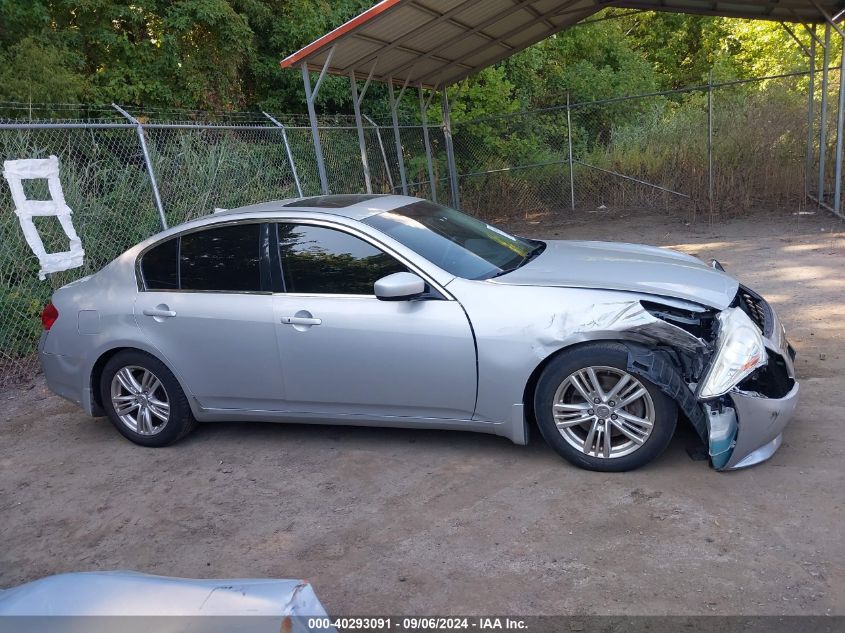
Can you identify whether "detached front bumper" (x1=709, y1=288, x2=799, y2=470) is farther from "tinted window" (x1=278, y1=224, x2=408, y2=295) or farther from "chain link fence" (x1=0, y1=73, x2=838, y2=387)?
"chain link fence" (x1=0, y1=73, x2=838, y2=387)

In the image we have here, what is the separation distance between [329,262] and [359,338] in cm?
59

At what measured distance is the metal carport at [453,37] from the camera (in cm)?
1079

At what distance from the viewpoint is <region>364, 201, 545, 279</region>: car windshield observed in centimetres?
501

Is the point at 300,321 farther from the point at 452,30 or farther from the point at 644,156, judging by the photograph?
the point at 644,156

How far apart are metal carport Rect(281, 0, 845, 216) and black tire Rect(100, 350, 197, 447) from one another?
18.7ft

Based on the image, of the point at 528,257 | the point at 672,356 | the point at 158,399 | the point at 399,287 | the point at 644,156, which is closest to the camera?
the point at 672,356

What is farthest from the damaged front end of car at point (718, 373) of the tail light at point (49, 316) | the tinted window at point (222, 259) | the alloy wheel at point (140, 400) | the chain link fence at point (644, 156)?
the chain link fence at point (644, 156)

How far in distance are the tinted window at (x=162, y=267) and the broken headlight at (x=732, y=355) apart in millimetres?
3531

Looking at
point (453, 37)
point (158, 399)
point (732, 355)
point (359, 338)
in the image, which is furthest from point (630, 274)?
point (453, 37)

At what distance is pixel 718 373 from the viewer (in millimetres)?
4176

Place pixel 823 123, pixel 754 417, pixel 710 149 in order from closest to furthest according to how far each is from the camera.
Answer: pixel 754 417 → pixel 823 123 → pixel 710 149

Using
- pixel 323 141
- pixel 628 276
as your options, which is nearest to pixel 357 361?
pixel 628 276

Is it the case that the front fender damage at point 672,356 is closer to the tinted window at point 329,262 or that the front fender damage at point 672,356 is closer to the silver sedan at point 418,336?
the silver sedan at point 418,336

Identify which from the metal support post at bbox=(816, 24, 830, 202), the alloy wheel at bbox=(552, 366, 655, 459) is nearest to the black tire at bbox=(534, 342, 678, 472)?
the alloy wheel at bbox=(552, 366, 655, 459)
